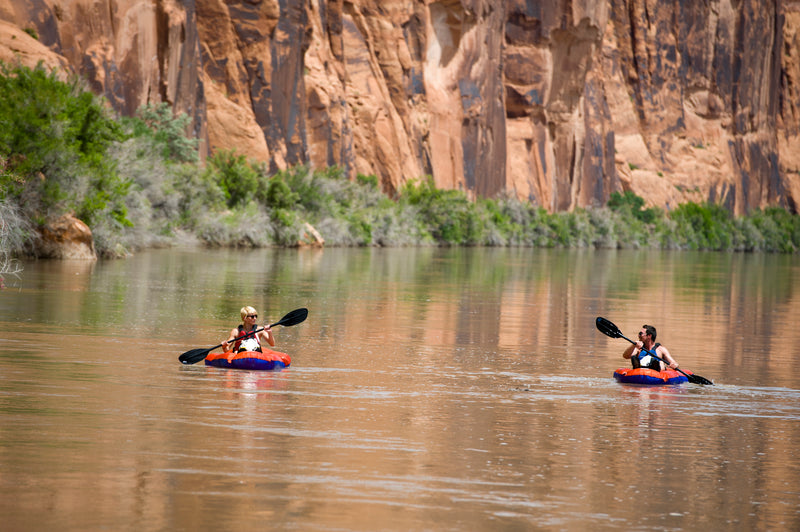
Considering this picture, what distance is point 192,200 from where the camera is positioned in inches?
2028

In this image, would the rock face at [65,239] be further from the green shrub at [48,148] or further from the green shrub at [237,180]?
the green shrub at [237,180]

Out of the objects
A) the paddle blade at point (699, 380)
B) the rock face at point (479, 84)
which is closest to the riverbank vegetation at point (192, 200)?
the rock face at point (479, 84)

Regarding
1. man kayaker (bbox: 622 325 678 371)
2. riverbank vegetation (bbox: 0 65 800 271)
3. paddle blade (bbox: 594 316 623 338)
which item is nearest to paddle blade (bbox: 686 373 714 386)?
man kayaker (bbox: 622 325 678 371)

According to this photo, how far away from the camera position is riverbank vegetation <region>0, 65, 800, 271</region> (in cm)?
3306

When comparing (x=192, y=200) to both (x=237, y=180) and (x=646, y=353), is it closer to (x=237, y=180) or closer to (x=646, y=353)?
(x=237, y=180)

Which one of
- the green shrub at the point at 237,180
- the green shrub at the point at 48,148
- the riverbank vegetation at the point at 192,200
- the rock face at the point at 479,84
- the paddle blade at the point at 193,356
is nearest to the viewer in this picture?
the paddle blade at the point at 193,356

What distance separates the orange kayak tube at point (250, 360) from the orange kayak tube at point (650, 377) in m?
4.09

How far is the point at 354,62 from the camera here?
82.8 m

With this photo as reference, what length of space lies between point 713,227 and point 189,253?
9050 centimetres

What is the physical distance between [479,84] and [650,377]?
3498 inches

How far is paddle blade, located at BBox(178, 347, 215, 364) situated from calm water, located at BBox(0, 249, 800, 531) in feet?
0.39

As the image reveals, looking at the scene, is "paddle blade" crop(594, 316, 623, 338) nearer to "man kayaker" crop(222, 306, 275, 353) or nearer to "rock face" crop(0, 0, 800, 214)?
"man kayaker" crop(222, 306, 275, 353)

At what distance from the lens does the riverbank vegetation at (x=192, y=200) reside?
3306 cm

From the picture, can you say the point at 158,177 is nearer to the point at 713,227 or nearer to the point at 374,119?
the point at 374,119
